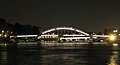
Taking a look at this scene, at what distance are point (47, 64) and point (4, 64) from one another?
3.73m

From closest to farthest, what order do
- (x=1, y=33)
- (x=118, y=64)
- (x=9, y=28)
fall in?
(x=118, y=64)
(x=1, y=33)
(x=9, y=28)

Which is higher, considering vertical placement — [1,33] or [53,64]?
[1,33]

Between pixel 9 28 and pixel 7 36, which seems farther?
pixel 9 28

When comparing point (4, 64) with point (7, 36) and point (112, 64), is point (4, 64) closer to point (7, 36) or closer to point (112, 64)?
point (112, 64)

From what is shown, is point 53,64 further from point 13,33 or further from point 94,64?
point 13,33

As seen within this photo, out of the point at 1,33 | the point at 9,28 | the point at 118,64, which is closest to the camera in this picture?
the point at 118,64

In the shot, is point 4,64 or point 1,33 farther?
point 1,33

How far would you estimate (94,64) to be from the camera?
102 ft

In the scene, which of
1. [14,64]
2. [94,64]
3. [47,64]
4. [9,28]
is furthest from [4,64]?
[9,28]

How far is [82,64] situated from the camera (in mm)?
31500

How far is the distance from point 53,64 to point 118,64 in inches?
219

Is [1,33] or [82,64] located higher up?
[1,33]

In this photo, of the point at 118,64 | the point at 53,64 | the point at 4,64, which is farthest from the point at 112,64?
the point at 4,64

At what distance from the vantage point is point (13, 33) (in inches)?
7751
